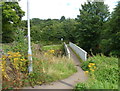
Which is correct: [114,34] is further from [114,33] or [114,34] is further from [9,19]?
[9,19]

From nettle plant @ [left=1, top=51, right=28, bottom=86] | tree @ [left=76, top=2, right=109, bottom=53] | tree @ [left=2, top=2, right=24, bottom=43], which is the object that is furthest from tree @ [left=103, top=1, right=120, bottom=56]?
tree @ [left=2, top=2, right=24, bottom=43]

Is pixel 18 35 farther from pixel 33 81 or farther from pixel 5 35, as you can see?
pixel 5 35

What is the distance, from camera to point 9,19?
45.2 ft

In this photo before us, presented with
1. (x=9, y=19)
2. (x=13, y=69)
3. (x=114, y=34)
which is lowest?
(x=13, y=69)

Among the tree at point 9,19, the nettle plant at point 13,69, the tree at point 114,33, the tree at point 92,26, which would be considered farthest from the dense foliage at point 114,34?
the tree at point 9,19

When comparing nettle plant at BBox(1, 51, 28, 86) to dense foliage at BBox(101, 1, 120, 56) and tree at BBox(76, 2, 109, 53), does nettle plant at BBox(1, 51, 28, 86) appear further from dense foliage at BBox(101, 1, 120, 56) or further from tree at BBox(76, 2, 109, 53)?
tree at BBox(76, 2, 109, 53)

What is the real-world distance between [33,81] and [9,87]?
0.72 meters

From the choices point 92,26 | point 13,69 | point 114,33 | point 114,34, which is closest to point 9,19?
point 13,69

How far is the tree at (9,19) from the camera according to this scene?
13062 mm

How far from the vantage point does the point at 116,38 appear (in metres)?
12.6

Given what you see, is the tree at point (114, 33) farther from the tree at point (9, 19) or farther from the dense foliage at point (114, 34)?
the tree at point (9, 19)

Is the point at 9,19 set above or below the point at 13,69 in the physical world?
above

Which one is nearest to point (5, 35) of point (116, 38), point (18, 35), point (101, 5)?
point (18, 35)

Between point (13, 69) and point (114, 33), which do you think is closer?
point (13, 69)
